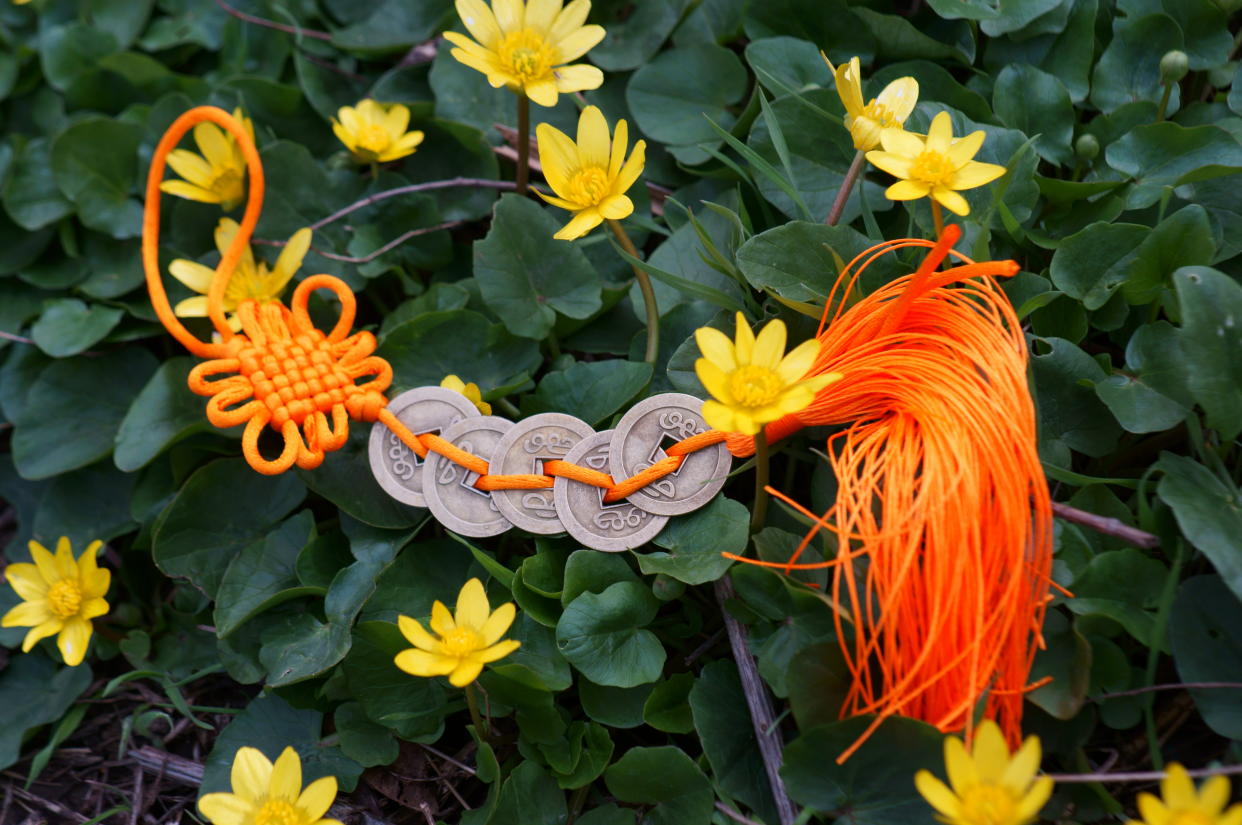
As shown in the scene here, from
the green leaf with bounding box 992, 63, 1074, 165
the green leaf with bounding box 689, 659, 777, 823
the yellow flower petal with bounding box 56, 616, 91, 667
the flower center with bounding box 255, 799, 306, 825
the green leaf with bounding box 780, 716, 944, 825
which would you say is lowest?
the yellow flower petal with bounding box 56, 616, 91, 667

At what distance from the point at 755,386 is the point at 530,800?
0.55 metres

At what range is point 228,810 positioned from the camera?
101 centimetres

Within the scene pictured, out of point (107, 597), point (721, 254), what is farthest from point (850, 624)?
point (107, 597)

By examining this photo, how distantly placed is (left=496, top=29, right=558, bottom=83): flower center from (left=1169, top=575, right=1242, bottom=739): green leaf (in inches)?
39.1

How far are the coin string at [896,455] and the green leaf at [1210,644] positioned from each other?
6.1 inches

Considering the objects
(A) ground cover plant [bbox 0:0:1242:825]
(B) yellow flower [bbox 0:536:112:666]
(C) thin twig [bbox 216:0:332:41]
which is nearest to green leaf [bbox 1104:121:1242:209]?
(A) ground cover plant [bbox 0:0:1242:825]

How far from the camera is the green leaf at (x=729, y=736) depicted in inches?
41.5

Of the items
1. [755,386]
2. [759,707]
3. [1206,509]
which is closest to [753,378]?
[755,386]

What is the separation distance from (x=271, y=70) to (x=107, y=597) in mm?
952

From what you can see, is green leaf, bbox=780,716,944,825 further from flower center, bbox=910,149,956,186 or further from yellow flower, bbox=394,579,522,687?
flower center, bbox=910,149,956,186

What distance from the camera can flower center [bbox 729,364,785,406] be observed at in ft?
3.02

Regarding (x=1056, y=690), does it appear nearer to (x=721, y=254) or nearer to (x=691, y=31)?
(x=721, y=254)

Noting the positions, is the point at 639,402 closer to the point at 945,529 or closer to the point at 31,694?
the point at 945,529

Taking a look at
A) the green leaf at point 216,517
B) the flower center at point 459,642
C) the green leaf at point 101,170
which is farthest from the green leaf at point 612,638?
the green leaf at point 101,170
